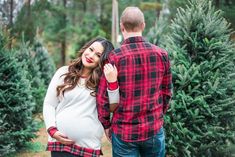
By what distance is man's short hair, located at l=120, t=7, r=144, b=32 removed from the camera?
3006 mm

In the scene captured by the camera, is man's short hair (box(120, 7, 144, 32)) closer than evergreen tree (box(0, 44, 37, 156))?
Yes

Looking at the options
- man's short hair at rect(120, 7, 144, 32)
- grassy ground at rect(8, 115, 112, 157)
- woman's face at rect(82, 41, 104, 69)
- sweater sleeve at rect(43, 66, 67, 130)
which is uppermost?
man's short hair at rect(120, 7, 144, 32)

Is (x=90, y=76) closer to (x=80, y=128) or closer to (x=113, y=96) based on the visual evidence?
(x=113, y=96)

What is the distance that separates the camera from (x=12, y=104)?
7043 millimetres

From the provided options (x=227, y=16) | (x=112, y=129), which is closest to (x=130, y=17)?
(x=112, y=129)

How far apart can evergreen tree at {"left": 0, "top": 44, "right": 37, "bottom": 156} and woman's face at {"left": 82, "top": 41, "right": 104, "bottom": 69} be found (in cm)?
394

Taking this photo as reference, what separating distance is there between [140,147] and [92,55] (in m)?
0.85

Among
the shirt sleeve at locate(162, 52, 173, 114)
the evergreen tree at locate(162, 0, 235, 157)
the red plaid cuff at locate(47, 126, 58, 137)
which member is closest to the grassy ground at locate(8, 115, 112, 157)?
the evergreen tree at locate(162, 0, 235, 157)

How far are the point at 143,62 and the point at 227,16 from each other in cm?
615

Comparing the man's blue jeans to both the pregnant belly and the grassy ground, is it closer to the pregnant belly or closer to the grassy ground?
the pregnant belly

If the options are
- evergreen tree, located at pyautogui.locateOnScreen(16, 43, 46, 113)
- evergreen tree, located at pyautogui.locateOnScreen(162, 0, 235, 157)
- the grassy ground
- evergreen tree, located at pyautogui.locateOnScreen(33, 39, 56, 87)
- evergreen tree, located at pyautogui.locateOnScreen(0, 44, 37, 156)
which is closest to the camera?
evergreen tree, located at pyautogui.locateOnScreen(162, 0, 235, 157)

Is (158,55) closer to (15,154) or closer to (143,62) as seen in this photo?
(143,62)

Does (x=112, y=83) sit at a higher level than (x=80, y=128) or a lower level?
higher

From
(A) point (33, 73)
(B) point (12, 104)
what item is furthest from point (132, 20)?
(A) point (33, 73)
